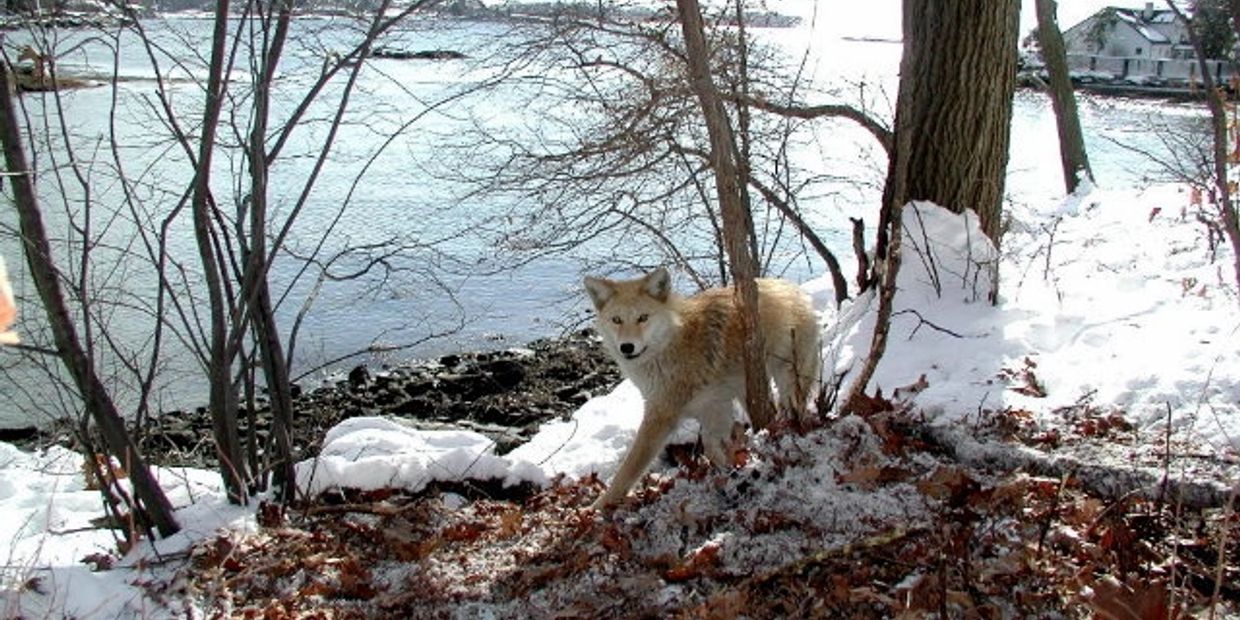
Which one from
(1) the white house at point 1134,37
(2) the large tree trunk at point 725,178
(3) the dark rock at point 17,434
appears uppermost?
(1) the white house at point 1134,37

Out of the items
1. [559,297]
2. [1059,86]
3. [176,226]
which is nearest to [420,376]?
[559,297]

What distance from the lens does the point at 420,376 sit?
1550cm

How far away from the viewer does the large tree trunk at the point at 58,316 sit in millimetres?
4906

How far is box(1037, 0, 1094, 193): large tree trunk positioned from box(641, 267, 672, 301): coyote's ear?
1593cm

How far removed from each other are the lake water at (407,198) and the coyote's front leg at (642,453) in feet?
7.07

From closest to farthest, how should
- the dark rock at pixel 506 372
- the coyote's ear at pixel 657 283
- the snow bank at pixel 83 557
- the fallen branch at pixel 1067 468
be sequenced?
the fallen branch at pixel 1067 468
the snow bank at pixel 83 557
the coyote's ear at pixel 657 283
the dark rock at pixel 506 372

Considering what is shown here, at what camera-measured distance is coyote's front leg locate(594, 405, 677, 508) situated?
19.3 ft

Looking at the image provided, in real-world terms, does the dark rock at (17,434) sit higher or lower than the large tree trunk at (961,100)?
lower

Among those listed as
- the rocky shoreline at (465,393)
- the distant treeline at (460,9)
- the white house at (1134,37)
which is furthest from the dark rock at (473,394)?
the white house at (1134,37)

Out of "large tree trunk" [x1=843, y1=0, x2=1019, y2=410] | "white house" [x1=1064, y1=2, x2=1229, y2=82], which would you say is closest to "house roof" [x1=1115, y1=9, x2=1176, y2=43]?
"white house" [x1=1064, y1=2, x2=1229, y2=82]

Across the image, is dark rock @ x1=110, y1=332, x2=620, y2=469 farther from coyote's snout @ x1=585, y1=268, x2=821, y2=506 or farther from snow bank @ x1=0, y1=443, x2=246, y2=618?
coyote's snout @ x1=585, y1=268, x2=821, y2=506

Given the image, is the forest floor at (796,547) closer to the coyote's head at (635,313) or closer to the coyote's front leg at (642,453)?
the coyote's front leg at (642,453)

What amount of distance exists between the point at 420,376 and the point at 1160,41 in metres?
46.1

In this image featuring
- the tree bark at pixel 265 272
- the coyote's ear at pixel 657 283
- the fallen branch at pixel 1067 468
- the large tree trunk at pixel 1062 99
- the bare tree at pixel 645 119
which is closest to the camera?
the fallen branch at pixel 1067 468
